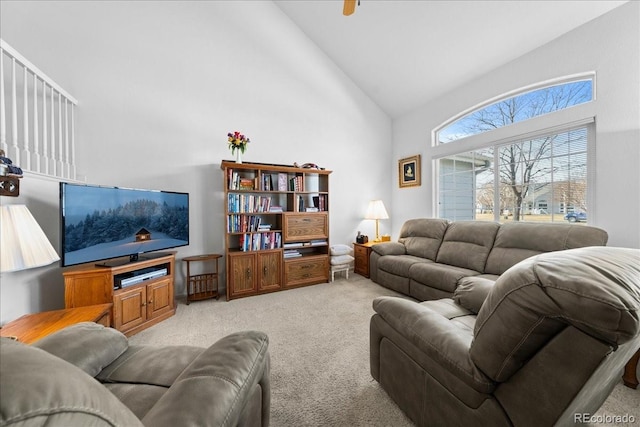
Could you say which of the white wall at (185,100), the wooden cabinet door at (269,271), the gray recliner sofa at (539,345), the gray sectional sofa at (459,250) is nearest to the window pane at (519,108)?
the gray sectional sofa at (459,250)

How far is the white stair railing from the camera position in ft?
7.32

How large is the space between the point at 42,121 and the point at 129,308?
214cm

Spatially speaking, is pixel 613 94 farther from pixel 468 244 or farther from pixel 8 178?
pixel 8 178

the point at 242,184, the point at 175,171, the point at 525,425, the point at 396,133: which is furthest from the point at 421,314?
the point at 396,133

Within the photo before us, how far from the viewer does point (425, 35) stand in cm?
311

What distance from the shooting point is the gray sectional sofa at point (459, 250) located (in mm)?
2344

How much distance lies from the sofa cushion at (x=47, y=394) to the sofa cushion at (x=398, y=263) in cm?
306

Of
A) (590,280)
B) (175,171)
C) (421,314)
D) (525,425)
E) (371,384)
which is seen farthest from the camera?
(175,171)

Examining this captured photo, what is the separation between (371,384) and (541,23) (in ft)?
12.4

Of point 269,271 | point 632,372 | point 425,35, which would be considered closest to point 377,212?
point 269,271

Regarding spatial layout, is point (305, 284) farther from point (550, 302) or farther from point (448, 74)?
point (448, 74)

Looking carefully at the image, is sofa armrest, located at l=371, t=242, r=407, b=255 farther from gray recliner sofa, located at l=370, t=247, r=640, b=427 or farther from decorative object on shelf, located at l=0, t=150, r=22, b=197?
decorative object on shelf, located at l=0, t=150, r=22, b=197

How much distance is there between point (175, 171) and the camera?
3207 millimetres

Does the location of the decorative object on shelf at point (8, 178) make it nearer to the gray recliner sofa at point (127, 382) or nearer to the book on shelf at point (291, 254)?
the gray recliner sofa at point (127, 382)
